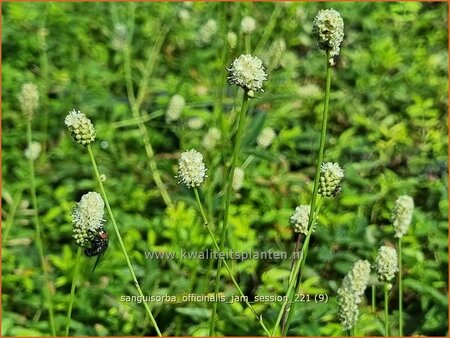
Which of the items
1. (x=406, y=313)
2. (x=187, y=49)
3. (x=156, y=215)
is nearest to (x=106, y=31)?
(x=187, y=49)

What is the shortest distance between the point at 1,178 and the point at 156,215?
1.48 ft

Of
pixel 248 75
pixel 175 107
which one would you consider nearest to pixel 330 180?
pixel 248 75

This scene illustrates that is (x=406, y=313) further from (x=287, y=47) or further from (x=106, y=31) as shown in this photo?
(x=106, y=31)

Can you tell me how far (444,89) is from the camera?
7.14 feet

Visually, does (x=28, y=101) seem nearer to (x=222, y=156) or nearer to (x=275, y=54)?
(x=222, y=156)

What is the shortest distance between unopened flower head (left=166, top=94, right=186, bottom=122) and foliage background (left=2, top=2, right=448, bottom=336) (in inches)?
2.1

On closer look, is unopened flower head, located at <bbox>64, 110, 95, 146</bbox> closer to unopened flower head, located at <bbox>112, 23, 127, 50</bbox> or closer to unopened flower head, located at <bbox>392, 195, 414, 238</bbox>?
unopened flower head, located at <bbox>392, 195, 414, 238</bbox>

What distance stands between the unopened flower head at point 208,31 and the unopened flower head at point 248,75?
1.22 meters

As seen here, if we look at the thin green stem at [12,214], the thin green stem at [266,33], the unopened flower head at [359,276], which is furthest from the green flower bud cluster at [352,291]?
the thin green stem at [266,33]

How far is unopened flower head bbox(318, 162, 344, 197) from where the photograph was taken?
1032 millimetres

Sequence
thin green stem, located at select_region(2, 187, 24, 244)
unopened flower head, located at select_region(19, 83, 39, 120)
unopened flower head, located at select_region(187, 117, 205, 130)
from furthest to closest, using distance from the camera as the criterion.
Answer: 1. unopened flower head, located at select_region(187, 117, 205, 130)
2. thin green stem, located at select_region(2, 187, 24, 244)
3. unopened flower head, located at select_region(19, 83, 39, 120)

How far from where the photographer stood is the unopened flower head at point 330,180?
103cm

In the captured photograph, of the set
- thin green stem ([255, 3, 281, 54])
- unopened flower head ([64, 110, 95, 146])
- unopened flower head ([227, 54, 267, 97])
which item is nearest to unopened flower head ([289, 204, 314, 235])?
unopened flower head ([227, 54, 267, 97])

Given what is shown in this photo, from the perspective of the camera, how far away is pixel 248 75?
96cm
